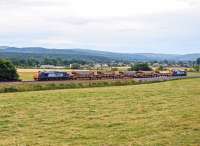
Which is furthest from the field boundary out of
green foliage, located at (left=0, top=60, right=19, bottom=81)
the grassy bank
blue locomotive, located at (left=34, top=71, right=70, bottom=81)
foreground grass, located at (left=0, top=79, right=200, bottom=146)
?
foreground grass, located at (left=0, top=79, right=200, bottom=146)

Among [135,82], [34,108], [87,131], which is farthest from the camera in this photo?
[135,82]

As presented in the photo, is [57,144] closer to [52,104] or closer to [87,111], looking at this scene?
[87,111]

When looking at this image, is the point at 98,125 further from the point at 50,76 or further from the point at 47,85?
the point at 50,76

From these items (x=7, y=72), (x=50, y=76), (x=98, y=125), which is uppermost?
(x=7, y=72)

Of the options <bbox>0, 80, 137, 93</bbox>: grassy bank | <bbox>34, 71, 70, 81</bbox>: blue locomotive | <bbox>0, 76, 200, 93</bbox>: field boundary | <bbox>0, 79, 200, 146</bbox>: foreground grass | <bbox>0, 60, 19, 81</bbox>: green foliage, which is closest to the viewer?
<bbox>0, 79, 200, 146</bbox>: foreground grass

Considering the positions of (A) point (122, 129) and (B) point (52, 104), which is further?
(B) point (52, 104)

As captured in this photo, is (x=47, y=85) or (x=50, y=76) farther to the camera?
(x=50, y=76)

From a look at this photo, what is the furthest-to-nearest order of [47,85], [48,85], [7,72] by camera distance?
[7,72]
[48,85]
[47,85]

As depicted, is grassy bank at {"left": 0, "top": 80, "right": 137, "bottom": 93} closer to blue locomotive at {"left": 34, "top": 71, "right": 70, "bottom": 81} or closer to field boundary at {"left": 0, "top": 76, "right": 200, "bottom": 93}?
field boundary at {"left": 0, "top": 76, "right": 200, "bottom": 93}

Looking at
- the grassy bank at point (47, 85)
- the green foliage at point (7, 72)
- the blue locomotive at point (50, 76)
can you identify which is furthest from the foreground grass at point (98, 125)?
the blue locomotive at point (50, 76)

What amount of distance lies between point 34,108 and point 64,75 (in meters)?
48.7

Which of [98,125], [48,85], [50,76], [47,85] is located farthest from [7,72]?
[98,125]

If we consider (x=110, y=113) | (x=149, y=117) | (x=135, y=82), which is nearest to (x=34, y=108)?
(x=110, y=113)

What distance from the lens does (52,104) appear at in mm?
37750
